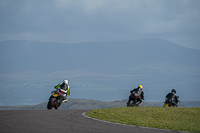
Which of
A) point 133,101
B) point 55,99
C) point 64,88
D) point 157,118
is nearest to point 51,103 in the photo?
point 55,99

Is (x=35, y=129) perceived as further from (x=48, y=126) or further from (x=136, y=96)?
(x=136, y=96)

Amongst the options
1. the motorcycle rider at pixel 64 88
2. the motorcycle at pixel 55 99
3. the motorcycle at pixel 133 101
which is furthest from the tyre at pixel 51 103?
the motorcycle at pixel 133 101

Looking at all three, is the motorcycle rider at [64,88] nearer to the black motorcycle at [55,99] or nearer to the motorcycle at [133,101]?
the black motorcycle at [55,99]

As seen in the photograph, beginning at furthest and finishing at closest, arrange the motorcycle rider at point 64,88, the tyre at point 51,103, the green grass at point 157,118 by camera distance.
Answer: the motorcycle rider at point 64,88 < the tyre at point 51,103 < the green grass at point 157,118

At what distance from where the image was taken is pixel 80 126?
46.9 feet

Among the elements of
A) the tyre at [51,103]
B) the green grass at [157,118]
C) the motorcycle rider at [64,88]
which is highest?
the motorcycle rider at [64,88]

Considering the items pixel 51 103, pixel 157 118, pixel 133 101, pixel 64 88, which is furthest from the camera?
pixel 133 101

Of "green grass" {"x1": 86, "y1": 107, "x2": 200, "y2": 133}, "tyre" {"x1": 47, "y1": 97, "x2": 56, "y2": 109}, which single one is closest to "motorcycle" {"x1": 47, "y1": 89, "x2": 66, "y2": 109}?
"tyre" {"x1": 47, "y1": 97, "x2": 56, "y2": 109}

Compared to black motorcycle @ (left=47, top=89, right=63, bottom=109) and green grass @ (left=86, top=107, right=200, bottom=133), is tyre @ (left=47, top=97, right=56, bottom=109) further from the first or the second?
green grass @ (left=86, top=107, right=200, bottom=133)

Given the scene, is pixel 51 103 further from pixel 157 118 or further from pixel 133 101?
pixel 157 118

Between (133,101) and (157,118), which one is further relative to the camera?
(133,101)

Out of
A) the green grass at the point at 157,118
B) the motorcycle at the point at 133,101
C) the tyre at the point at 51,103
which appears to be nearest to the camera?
the green grass at the point at 157,118

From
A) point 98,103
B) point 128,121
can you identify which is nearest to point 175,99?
point 128,121

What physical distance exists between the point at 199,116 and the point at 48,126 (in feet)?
36.5
